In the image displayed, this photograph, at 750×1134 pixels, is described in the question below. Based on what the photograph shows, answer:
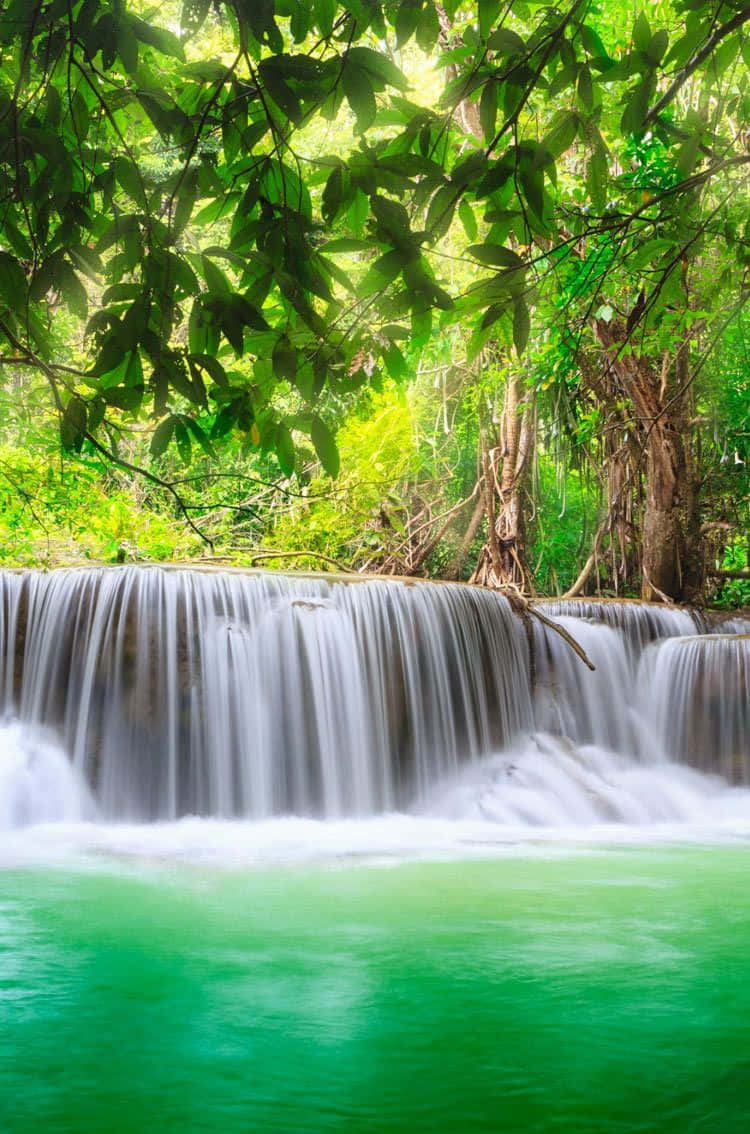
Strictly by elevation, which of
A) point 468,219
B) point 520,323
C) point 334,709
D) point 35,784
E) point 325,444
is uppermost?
point 468,219

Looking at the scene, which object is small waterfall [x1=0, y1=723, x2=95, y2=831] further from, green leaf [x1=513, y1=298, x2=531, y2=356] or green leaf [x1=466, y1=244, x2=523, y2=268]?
green leaf [x1=466, y1=244, x2=523, y2=268]

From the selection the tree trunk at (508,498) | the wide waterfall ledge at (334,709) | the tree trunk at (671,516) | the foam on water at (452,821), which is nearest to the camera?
the foam on water at (452,821)

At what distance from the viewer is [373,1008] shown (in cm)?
306

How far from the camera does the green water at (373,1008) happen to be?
2.24 meters

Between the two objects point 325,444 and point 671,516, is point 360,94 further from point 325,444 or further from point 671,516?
point 671,516

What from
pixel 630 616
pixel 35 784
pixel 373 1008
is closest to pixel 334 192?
pixel 373 1008

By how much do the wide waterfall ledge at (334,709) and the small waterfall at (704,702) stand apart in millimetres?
A: 14

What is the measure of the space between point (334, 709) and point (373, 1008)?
19.9 ft

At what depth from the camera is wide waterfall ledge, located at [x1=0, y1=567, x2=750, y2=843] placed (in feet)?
27.4

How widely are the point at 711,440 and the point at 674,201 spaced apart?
11084mm

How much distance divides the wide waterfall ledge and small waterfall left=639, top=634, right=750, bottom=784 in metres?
0.01

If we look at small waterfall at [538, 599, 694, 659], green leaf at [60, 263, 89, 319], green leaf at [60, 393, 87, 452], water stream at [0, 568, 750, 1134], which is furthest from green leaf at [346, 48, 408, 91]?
small waterfall at [538, 599, 694, 659]

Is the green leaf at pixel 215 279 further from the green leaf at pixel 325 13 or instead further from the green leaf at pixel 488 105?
the green leaf at pixel 488 105

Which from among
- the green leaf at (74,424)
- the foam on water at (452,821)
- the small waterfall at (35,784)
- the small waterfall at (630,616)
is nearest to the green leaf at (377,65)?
the green leaf at (74,424)
